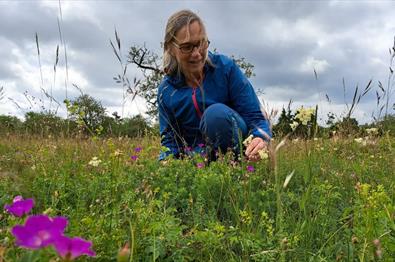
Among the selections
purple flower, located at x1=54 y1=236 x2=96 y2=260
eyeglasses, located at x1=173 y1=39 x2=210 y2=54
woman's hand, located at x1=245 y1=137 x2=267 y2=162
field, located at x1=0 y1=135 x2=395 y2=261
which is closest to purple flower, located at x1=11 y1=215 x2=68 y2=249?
purple flower, located at x1=54 y1=236 x2=96 y2=260

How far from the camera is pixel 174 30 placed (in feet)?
13.5

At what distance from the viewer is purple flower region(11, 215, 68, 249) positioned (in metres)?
0.67

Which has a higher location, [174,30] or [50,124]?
[174,30]

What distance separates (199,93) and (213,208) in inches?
91.6

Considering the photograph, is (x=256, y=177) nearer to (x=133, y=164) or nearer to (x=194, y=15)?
(x=133, y=164)

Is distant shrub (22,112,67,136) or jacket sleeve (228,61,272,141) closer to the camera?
jacket sleeve (228,61,272,141)

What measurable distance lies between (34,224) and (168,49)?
3.92 meters

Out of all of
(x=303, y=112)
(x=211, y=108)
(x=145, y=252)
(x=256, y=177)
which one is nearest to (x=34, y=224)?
(x=145, y=252)

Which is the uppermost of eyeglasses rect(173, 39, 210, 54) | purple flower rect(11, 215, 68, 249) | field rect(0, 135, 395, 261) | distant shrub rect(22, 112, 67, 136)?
eyeglasses rect(173, 39, 210, 54)

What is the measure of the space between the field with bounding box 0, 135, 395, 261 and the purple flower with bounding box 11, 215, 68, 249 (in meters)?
0.12

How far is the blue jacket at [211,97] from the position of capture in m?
4.57

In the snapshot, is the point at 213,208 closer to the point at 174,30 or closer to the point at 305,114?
the point at 305,114

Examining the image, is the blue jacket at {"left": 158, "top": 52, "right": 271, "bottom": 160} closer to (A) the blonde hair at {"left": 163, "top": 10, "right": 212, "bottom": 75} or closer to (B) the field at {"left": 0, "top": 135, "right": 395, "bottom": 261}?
(A) the blonde hair at {"left": 163, "top": 10, "right": 212, "bottom": 75}

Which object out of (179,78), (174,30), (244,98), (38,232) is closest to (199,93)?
(179,78)
